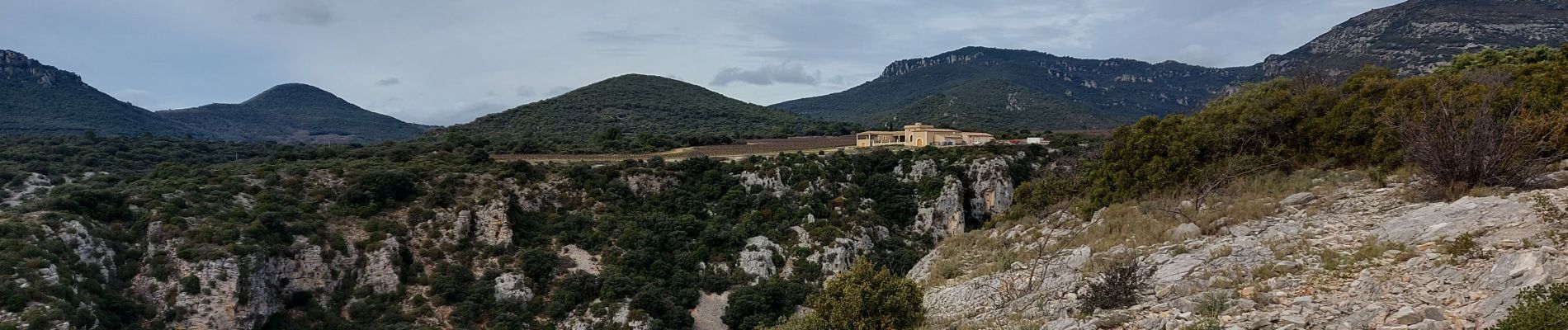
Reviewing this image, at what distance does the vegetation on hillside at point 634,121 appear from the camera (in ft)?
203

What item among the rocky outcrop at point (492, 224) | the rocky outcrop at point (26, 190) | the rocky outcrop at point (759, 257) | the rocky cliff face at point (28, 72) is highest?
the rocky cliff face at point (28, 72)

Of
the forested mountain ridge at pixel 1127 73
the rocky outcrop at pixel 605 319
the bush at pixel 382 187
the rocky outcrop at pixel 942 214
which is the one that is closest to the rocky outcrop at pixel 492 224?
the bush at pixel 382 187

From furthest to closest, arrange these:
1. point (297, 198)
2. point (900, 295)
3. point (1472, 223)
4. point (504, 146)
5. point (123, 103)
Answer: point (123, 103) < point (504, 146) < point (297, 198) < point (900, 295) < point (1472, 223)

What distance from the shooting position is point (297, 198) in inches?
1330

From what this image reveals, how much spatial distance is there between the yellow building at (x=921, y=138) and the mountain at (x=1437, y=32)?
1099 inches

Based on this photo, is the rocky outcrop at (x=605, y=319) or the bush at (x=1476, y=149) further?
the rocky outcrop at (x=605, y=319)

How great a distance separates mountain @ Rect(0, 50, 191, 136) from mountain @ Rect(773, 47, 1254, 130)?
109538 mm

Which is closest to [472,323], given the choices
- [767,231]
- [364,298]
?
[364,298]

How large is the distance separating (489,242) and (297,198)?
970 centimetres

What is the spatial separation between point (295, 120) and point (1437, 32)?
7576 inches

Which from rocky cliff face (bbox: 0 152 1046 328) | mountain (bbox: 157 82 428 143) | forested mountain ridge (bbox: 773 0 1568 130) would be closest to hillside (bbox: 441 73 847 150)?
forested mountain ridge (bbox: 773 0 1568 130)

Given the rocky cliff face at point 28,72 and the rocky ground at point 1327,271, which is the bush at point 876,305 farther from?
the rocky cliff face at point 28,72

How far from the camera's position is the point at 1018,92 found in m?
111

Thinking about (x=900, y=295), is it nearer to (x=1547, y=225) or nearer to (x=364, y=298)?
(x=1547, y=225)
